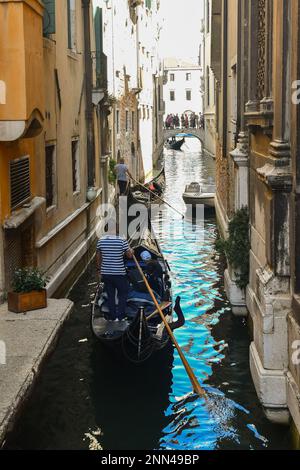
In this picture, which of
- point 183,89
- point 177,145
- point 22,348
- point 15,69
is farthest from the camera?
point 183,89

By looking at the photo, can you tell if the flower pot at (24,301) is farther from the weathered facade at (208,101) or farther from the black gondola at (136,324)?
the weathered facade at (208,101)

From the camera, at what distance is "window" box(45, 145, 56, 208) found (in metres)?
10.1

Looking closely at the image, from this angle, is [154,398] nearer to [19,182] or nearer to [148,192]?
[19,182]

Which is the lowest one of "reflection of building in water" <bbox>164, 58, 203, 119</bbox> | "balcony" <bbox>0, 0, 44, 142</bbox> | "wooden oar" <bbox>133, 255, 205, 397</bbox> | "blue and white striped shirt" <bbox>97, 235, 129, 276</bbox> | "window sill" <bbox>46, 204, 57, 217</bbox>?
"wooden oar" <bbox>133, 255, 205, 397</bbox>

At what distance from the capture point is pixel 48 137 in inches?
389

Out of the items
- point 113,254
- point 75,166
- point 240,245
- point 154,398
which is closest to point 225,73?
point 75,166

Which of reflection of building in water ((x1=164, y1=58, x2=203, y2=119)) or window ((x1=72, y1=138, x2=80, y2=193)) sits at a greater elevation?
reflection of building in water ((x1=164, y1=58, x2=203, y2=119))

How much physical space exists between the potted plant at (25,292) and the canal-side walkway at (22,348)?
0.28 ft

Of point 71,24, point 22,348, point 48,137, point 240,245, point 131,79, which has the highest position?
point 131,79

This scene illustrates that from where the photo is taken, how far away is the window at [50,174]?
33.2 ft

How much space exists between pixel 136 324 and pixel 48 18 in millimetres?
4680

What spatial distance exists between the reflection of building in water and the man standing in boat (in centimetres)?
6458

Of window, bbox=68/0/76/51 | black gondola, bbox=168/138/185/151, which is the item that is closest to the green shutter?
window, bbox=68/0/76/51

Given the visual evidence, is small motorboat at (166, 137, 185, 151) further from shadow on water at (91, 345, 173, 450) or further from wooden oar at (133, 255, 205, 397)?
shadow on water at (91, 345, 173, 450)
